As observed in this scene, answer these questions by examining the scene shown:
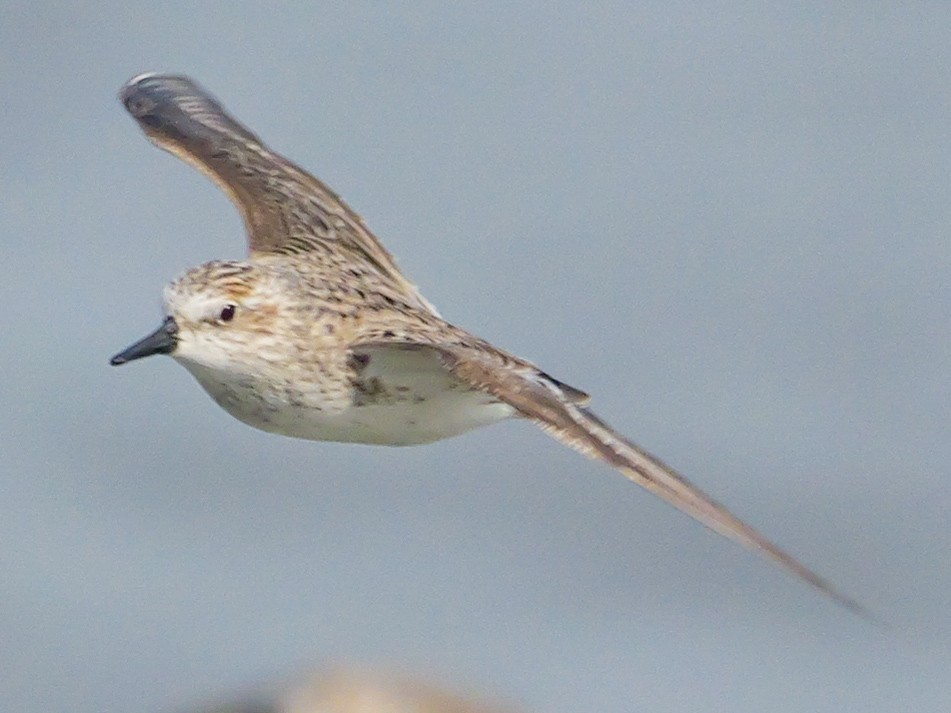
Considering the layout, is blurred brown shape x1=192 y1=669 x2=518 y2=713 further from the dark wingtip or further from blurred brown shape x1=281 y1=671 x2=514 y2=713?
the dark wingtip

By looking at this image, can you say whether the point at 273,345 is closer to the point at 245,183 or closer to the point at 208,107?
the point at 245,183

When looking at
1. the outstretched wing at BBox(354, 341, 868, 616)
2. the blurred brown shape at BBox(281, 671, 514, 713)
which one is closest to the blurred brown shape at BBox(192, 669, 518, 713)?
the blurred brown shape at BBox(281, 671, 514, 713)

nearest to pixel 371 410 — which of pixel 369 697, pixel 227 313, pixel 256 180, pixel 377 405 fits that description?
pixel 377 405

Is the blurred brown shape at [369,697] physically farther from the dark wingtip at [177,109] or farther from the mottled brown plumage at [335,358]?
the dark wingtip at [177,109]

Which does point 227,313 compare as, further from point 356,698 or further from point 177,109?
point 177,109

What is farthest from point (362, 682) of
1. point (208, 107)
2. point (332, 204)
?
point (208, 107)

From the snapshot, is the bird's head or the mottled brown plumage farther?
the bird's head

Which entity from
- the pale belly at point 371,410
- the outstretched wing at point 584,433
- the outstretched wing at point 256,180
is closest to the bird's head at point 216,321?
the pale belly at point 371,410
